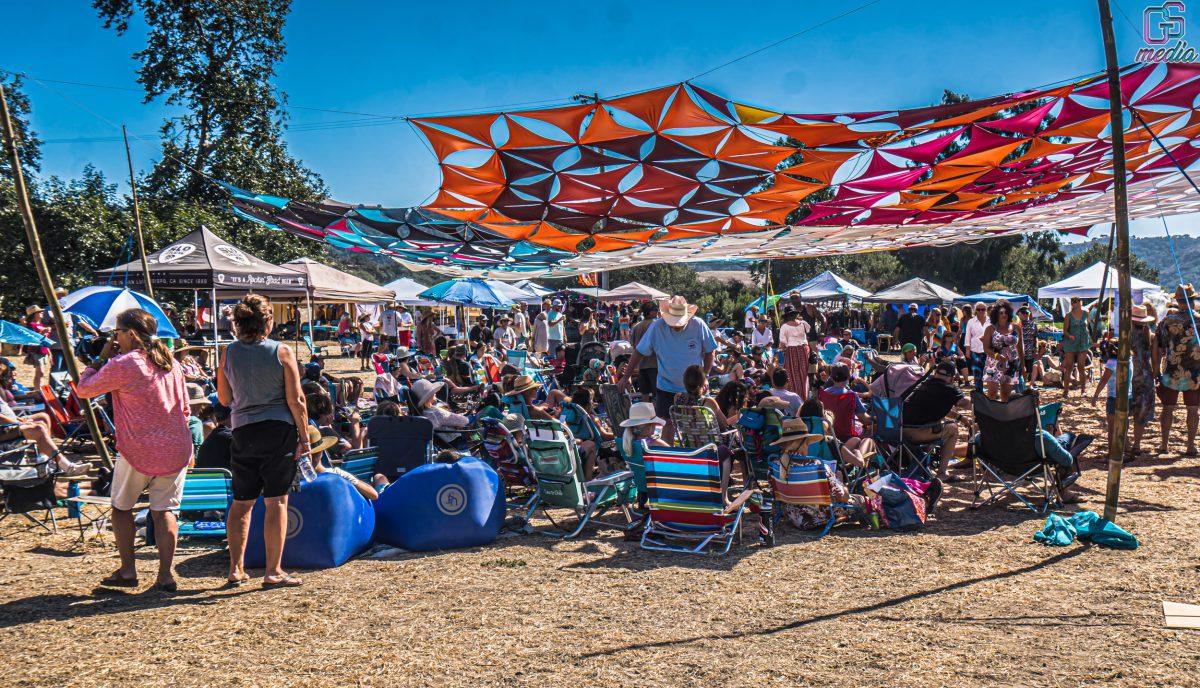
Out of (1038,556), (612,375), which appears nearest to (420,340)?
(612,375)

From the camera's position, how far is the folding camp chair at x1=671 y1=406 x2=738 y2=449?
18.1ft

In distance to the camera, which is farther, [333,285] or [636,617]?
[333,285]

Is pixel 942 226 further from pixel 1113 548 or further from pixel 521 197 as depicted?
pixel 1113 548

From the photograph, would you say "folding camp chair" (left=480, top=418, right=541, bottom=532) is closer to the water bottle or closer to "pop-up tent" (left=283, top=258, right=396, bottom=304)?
the water bottle

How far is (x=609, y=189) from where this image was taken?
26.6 feet

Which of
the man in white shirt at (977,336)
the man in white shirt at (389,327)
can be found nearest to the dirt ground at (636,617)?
the man in white shirt at (977,336)

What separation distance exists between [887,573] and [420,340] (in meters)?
12.7

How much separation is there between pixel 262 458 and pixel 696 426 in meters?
3.01

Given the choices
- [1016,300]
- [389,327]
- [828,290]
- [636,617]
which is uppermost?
[828,290]

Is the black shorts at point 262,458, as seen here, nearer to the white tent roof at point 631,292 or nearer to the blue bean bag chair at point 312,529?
the blue bean bag chair at point 312,529

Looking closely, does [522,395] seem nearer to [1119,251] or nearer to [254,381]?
[254,381]

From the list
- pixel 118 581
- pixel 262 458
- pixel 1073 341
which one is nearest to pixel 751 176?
pixel 262 458

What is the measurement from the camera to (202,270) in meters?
11.4

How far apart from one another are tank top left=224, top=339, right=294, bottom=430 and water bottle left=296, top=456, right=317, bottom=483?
2.27ft
